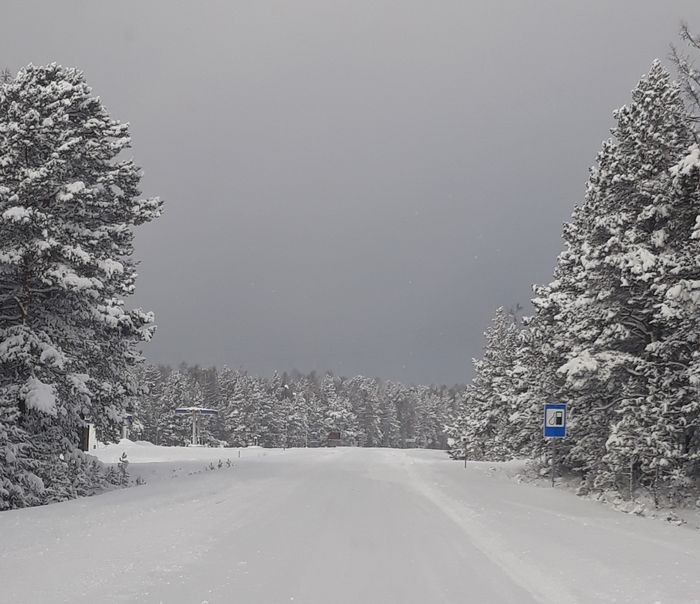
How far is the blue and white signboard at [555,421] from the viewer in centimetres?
1814

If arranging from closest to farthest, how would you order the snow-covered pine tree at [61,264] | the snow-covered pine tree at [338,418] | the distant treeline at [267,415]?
1. the snow-covered pine tree at [61,264]
2. the distant treeline at [267,415]
3. the snow-covered pine tree at [338,418]

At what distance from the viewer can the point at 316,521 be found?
10906 millimetres

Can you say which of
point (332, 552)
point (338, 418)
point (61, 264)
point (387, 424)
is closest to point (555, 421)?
point (332, 552)

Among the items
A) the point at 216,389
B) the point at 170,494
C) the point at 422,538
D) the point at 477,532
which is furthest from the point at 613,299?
the point at 216,389

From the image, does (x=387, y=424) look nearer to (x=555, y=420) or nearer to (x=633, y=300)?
(x=555, y=420)

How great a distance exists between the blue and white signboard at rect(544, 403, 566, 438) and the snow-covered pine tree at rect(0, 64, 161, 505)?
13248mm

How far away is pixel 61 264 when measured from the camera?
664 inches

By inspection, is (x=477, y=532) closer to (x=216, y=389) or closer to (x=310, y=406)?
(x=310, y=406)

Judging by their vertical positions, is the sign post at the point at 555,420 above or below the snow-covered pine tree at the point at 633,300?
below


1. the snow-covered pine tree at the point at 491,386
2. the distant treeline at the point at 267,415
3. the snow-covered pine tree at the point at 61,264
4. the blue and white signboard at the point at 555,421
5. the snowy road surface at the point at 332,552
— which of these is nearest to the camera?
the snowy road surface at the point at 332,552

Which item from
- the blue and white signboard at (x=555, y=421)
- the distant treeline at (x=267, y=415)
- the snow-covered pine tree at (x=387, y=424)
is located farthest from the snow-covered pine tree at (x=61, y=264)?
the snow-covered pine tree at (x=387, y=424)

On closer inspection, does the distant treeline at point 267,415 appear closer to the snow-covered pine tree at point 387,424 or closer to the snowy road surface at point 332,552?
the snow-covered pine tree at point 387,424

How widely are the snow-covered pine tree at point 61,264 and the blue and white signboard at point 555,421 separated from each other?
13.2 meters

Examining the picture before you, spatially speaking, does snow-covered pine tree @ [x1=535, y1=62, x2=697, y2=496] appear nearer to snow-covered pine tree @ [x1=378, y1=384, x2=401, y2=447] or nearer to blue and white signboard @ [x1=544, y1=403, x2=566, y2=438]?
blue and white signboard @ [x1=544, y1=403, x2=566, y2=438]
